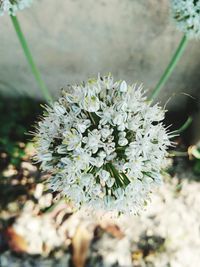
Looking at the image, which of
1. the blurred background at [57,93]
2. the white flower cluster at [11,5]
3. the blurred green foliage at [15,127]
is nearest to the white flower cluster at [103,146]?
the white flower cluster at [11,5]

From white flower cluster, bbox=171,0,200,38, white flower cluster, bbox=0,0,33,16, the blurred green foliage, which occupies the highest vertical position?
Answer: white flower cluster, bbox=0,0,33,16

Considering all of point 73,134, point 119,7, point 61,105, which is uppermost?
point 119,7

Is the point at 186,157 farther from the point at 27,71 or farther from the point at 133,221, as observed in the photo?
the point at 27,71

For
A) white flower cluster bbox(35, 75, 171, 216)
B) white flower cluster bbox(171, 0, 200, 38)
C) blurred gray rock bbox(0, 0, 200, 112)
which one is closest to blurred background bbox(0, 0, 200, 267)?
blurred gray rock bbox(0, 0, 200, 112)

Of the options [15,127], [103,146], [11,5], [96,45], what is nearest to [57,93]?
[15,127]

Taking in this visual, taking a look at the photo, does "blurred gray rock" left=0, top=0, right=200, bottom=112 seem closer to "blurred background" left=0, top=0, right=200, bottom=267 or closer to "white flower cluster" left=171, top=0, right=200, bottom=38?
"blurred background" left=0, top=0, right=200, bottom=267

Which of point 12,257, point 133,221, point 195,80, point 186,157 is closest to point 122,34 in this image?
point 195,80
